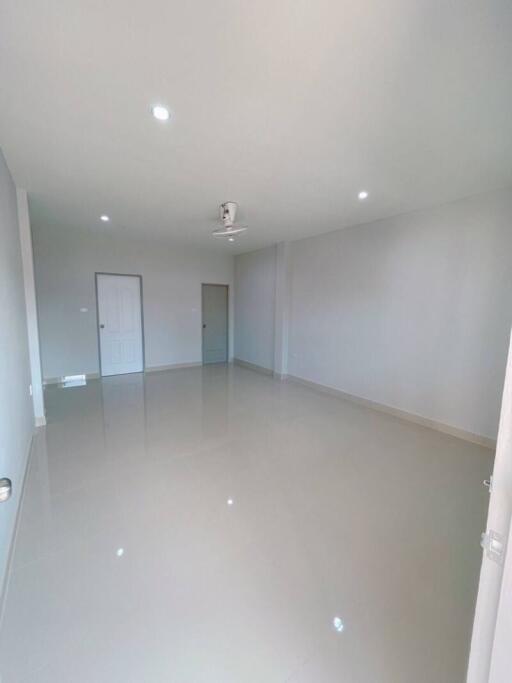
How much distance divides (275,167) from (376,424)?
3.07 m

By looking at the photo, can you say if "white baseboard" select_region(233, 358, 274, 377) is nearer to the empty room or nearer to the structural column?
the structural column

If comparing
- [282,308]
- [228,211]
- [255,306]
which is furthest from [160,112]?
[255,306]

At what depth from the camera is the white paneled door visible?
217 inches

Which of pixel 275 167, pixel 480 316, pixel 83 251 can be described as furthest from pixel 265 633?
pixel 83 251

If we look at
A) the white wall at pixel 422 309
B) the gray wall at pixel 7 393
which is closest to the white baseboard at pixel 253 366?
the white wall at pixel 422 309

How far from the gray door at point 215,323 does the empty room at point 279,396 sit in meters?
2.35

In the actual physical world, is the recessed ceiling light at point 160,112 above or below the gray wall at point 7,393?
above

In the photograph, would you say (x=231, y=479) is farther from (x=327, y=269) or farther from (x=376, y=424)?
(x=327, y=269)

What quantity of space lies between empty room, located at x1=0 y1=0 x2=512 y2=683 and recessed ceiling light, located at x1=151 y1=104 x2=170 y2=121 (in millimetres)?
12

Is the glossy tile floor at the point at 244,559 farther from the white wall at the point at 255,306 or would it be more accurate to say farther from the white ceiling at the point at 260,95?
the white wall at the point at 255,306

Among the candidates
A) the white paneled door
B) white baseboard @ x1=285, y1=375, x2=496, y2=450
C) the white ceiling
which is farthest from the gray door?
the white ceiling

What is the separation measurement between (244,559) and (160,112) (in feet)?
8.94

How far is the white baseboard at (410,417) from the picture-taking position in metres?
3.15

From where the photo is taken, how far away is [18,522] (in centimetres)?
194
